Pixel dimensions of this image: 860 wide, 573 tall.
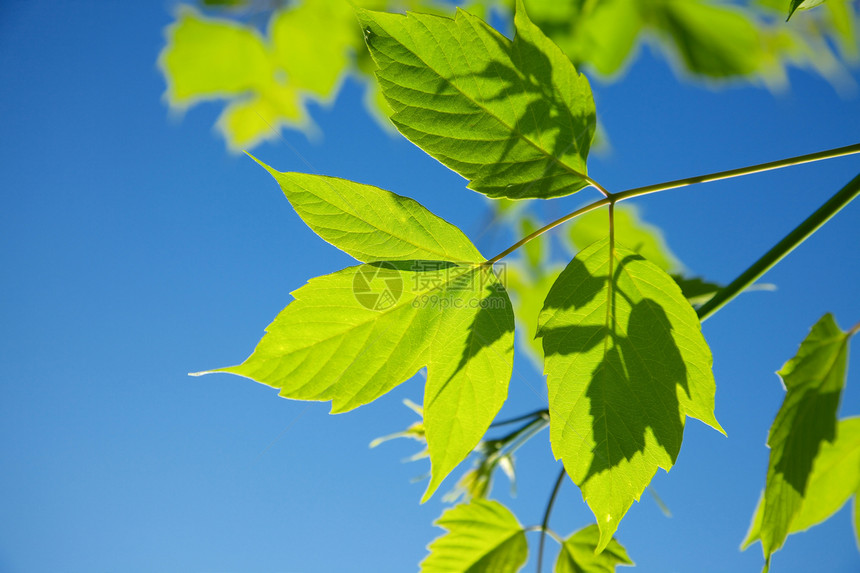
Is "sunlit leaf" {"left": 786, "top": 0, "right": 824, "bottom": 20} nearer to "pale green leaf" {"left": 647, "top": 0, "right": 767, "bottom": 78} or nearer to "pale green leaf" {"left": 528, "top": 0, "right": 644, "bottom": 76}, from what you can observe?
"pale green leaf" {"left": 528, "top": 0, "right": 644, "bottom": 76}

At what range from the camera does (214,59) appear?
813 millimetres

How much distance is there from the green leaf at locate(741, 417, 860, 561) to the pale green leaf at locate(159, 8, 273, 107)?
32.8 inches

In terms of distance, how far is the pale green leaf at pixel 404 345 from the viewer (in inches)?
14.0

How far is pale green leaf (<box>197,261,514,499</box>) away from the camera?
35 centimetres

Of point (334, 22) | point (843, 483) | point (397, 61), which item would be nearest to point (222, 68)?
point (334, 22)

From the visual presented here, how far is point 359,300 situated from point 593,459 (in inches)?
6.8

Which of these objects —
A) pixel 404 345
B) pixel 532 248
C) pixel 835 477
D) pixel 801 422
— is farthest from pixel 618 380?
pixel 532 248

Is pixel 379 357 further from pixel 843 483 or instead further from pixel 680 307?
pixel 843 483

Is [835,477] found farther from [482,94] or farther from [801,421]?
[482,94]

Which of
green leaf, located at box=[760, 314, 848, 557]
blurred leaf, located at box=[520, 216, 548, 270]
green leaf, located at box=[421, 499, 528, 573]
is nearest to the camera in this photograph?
green leaf, located at box=[760, 314, 848, 557]

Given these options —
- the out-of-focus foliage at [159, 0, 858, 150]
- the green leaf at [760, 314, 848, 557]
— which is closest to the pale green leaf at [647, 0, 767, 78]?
the out-of-focus foliage at [159, 0, 858, 150]

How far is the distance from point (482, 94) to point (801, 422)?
0.38m

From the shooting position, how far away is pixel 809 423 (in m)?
0.48

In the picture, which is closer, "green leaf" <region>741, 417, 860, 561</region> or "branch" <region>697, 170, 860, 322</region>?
"branch" <region>697, 170, 860, 322</region>
